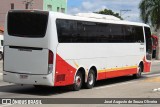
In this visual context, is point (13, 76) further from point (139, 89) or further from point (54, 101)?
point (139, 89)

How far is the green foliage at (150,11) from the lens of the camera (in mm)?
49688

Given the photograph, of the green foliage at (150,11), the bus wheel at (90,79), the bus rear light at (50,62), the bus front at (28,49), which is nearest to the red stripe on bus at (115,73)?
the bus wheel at (90,79)

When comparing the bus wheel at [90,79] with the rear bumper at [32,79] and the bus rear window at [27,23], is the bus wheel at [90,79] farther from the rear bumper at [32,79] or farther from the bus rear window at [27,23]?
the bus rear window at [27,23]

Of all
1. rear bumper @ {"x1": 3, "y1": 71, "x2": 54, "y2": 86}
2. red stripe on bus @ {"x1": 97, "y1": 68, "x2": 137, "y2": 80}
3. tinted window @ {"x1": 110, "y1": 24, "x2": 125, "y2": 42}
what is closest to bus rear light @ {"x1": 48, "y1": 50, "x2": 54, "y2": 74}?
rear bumper @ {"x1": 3, "y1": 71, "x2": 54, "y2": 86}

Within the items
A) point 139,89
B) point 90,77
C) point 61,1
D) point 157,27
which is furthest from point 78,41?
point 61,1

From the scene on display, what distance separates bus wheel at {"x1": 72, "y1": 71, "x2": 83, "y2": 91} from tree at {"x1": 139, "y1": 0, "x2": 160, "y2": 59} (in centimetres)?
3385

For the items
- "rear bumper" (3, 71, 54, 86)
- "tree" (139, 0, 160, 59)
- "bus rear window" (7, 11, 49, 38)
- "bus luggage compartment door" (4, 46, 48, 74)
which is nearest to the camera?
"rear bumper" (3, 71, 54, 86)

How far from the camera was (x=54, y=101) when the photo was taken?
13.8 meters

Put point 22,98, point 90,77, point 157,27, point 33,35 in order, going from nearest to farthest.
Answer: point 22,98
point 33,35
point 90,77
point 157,27

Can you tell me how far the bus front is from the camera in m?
15.2

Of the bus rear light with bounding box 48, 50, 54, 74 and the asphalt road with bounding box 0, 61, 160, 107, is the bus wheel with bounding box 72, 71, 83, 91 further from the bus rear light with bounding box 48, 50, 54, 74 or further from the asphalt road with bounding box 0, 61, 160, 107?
the bus rear light with bounding box 48, 50, 54, 74

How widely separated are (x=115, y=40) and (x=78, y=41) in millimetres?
3605

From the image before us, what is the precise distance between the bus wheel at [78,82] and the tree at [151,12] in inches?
1333

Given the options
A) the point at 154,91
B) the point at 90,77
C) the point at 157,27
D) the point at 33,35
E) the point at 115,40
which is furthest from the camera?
the point at 157,27
